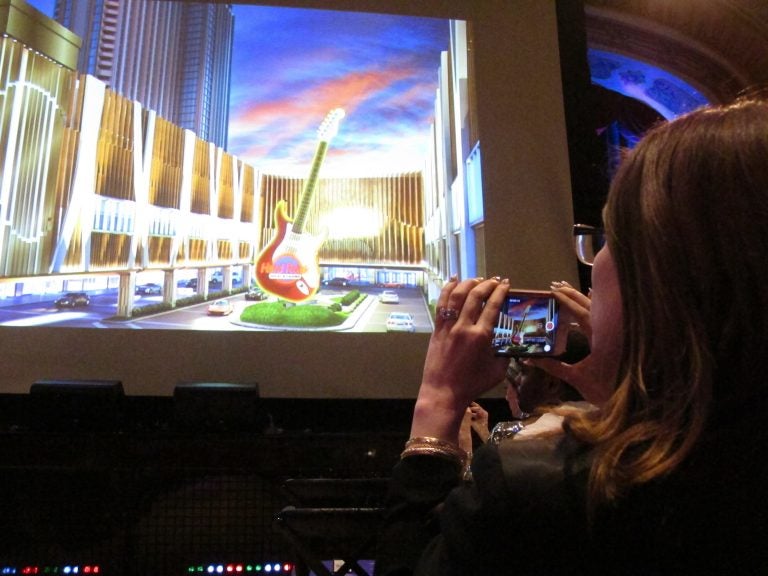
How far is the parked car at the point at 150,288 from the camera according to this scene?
2.48 metres

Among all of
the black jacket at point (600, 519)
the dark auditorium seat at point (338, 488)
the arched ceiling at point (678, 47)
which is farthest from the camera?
the arched ceiling at point (678, 47)

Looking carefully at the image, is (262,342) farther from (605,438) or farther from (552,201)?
(605,438)

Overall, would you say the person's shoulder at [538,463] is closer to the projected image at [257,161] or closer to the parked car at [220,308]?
the projected image at [257,161]

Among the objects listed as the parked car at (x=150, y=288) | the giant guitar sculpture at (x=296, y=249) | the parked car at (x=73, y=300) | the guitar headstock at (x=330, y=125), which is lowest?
the parked car at (x=73, y=300)

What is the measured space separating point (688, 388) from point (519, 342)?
0.27m

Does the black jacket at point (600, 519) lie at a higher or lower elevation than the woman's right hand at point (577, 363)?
lower

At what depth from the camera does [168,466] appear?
2.12m

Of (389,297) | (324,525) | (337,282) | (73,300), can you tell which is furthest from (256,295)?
(324,525)

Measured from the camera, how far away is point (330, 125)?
2.56 meters

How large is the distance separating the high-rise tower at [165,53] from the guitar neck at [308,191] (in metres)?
0.55

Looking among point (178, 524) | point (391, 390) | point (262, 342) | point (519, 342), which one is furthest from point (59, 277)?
point (519, 342)

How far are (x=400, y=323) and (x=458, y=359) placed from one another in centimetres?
194

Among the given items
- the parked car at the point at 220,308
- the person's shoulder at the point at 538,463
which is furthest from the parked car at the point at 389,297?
the person's shoulder at the point at 538,463

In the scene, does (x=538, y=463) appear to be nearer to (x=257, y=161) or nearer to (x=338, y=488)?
(x=338, y=488)
